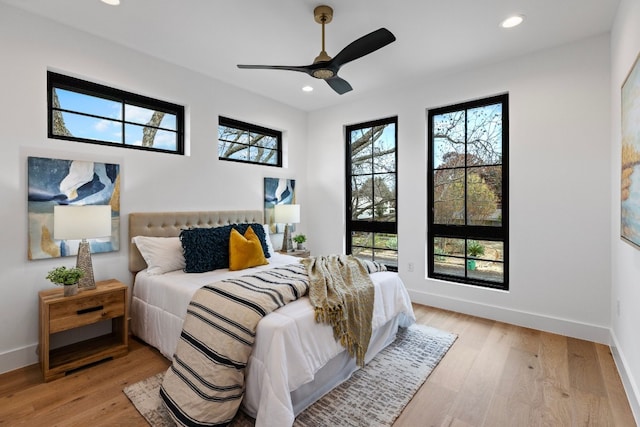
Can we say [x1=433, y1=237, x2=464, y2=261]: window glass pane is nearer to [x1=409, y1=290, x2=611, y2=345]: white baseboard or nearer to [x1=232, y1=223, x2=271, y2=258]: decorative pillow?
[x1=409, y1=290, x2=611, y2=345]: white baseboard

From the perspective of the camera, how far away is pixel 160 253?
9.64 feet

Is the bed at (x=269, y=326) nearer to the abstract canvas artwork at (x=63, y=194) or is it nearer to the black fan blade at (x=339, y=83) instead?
the abstract canvas artwork at (x=63, y=194)

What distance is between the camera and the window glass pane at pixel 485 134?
11.5 feet

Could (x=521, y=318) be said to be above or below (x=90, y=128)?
below

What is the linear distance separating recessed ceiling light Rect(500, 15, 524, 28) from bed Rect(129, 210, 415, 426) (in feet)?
7.84

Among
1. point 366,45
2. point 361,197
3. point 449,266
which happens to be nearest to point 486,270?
point 449,266

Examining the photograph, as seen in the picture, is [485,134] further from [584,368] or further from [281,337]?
[281,337]

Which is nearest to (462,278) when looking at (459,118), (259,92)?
(459,118)

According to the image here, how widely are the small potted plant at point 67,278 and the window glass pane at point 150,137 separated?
4.55ft

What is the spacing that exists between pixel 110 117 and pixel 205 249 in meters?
1.61

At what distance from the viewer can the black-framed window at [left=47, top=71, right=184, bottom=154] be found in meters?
2.74

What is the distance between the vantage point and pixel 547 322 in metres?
3.13

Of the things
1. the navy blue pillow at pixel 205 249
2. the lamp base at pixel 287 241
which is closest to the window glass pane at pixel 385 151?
the lamp base at pixel 287 241

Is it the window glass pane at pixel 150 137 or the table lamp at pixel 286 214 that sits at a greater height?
the window glass pane at pixel 150 137
